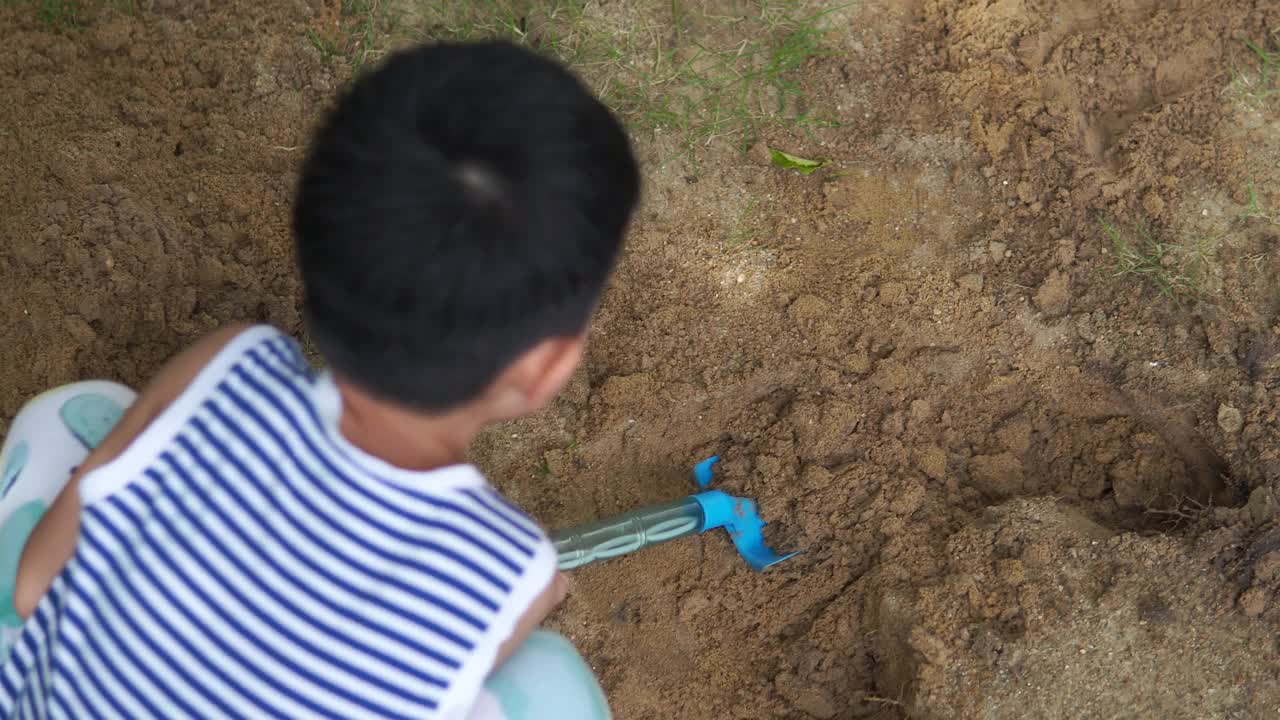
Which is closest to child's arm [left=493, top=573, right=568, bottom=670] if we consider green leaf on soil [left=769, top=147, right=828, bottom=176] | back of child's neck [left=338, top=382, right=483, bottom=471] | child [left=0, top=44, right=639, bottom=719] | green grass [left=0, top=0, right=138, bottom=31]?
child [left=0, top=44, right=639, bottom=719]

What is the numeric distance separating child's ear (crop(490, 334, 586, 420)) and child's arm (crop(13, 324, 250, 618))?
0.39 metres

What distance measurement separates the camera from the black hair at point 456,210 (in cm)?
90

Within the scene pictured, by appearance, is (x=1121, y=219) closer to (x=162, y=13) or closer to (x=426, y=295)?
(x=426, y=295)

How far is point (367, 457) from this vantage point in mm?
1112

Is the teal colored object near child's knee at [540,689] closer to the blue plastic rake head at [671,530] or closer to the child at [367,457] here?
the child at [367,457]

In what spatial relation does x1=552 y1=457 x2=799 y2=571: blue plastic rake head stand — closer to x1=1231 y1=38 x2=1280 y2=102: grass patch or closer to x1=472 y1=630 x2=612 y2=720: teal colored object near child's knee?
x1=472 y1=630 x2=612 y2=720: teal colored object near child's knee

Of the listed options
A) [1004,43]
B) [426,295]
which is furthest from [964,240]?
[426,295]

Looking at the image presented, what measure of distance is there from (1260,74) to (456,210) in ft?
6.67

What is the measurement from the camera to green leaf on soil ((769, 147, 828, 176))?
2.16 metres

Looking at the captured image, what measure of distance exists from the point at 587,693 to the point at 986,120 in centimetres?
150

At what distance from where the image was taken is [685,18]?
227 centimetres

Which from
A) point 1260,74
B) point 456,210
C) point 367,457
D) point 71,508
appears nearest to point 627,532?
point 367,457

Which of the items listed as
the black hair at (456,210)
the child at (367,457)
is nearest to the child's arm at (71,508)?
the child at (367,457)

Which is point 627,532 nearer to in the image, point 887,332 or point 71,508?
point 887,332
